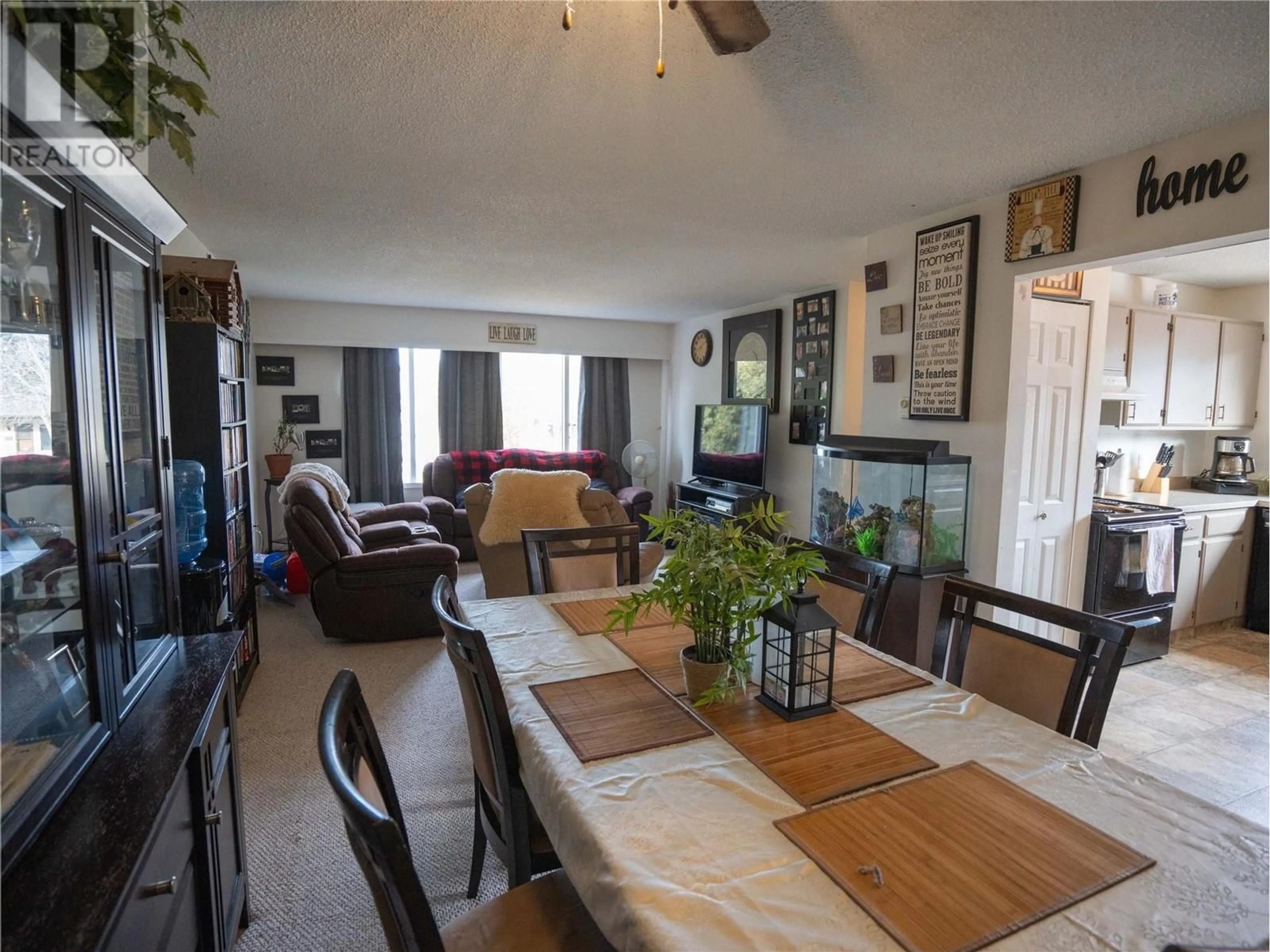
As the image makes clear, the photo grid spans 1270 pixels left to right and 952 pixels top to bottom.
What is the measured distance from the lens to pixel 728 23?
4.34ft

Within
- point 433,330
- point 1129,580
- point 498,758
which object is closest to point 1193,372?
point 1129,580

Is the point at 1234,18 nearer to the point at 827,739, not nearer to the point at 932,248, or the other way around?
the point at 932,248

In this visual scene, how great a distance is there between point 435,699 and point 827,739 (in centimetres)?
239

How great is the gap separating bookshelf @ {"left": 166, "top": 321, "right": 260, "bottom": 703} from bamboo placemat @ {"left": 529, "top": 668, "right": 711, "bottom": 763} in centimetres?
183

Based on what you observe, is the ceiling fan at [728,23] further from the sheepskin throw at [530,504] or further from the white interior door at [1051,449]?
the sheepskin throw at [530,504]

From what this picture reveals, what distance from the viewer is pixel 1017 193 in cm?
274

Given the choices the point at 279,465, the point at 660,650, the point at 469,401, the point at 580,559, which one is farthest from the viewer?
the point at 469,401

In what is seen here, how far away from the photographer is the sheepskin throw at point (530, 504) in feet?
13.3

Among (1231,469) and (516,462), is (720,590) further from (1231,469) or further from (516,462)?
(516,462)

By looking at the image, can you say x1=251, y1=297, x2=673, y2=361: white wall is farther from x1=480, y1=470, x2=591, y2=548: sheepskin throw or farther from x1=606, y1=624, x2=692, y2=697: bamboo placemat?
x1=606, y1=624, x2=692, y2=697: bamboo placemat

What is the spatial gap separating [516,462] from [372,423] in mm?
1453

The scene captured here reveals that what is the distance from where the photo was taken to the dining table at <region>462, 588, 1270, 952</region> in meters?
0.85

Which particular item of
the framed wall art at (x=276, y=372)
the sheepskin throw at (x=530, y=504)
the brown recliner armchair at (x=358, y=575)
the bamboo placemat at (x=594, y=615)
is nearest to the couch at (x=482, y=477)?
the sheepskin throw at (x=530, y=504)

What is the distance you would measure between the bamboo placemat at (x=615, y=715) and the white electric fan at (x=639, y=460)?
549cm
